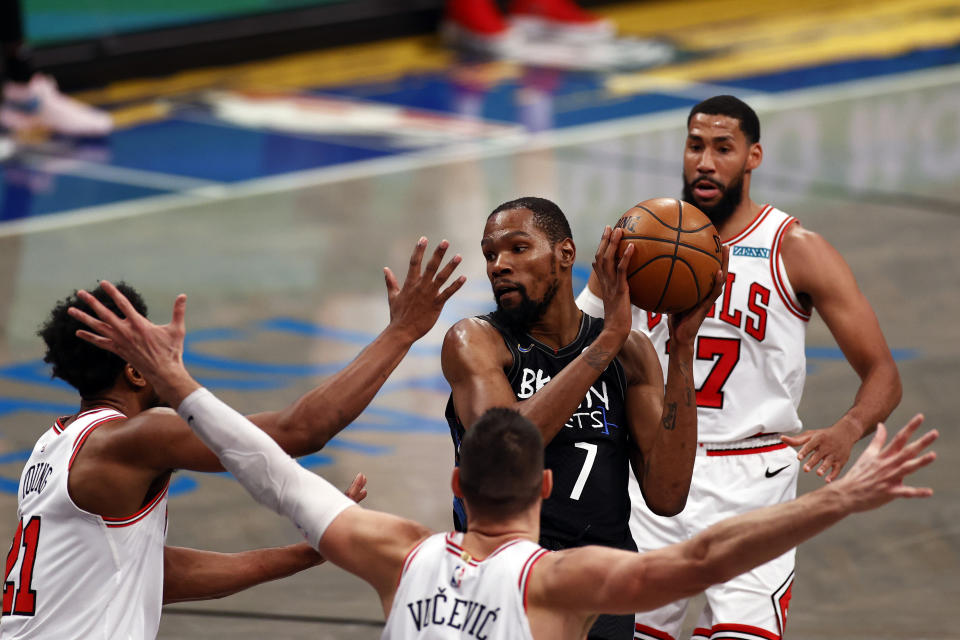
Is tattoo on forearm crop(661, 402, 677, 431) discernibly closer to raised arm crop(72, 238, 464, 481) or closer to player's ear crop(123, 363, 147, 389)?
raised arm crop(72, 238, 464, 481)

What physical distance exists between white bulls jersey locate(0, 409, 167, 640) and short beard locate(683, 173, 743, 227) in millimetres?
2385

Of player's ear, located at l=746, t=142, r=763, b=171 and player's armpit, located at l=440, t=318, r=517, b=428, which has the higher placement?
player's ear, located at l=746, t=142, r=763, b=171

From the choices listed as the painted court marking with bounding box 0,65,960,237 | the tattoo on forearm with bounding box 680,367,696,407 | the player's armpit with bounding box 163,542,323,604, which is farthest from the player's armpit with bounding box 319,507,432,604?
the painted court marking with bounding box 0,65,960,237

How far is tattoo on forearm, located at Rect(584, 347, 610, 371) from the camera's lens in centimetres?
445

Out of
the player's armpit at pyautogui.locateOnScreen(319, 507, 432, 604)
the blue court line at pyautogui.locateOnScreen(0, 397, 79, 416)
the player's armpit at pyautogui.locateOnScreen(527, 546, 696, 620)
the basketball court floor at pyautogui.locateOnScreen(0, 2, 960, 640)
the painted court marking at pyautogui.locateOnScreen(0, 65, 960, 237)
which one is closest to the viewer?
the player's armpit at pyautogui.locateOnScreen(527, 546, 696, 620)

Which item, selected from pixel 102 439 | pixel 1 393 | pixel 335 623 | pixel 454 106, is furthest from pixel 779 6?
pixel 102 439

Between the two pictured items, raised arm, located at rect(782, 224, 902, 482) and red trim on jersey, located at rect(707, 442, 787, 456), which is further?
red trim on jersey, located at rect(707, 442, 787, 456)

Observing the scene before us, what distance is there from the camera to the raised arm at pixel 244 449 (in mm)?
3887

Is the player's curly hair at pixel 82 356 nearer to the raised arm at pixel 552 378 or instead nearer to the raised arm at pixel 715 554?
the raised arm at pixel 552 378

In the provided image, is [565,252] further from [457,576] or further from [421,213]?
[421,213]

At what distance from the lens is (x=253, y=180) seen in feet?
43.6

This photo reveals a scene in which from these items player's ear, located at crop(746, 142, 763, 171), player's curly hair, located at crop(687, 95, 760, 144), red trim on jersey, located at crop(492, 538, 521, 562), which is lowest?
red trim on jersey, located at crop(492, 538, 521, 562)

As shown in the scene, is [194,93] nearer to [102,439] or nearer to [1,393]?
[1,393]

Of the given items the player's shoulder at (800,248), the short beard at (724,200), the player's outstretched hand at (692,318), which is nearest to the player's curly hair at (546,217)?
the player's outstretched hand at (692,318)
